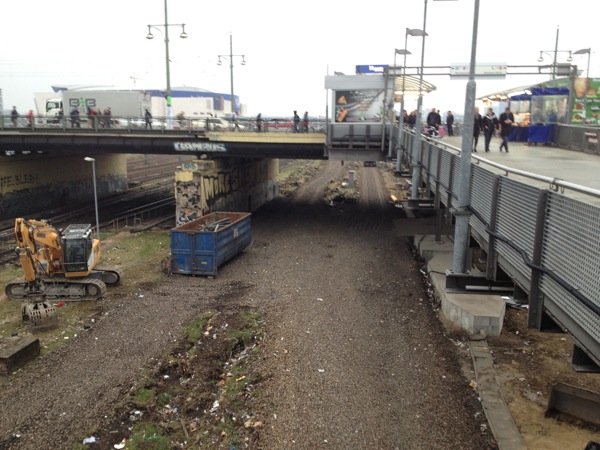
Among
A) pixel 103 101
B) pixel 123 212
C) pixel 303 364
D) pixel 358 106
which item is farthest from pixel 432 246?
pixel 103 101

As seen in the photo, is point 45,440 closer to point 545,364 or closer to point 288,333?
point 288,333

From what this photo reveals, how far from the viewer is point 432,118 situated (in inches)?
1232

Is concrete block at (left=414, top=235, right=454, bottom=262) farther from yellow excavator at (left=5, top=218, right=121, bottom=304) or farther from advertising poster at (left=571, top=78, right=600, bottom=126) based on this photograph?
yellow excavator at (left=5, top=218, right=121, bottom=304)

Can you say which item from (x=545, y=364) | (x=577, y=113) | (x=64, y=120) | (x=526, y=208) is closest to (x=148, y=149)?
(x=64, y=120)

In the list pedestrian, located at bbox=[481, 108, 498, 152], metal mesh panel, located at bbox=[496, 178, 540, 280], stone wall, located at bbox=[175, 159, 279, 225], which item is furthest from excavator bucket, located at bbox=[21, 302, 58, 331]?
pedestrian, located at bbox=[481, 108, 498, 152]

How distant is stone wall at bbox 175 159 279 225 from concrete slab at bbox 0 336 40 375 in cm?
1747

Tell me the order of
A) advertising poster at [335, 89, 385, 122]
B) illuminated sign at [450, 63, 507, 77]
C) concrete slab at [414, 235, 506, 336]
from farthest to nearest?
advertising poster at [335, 89, 385, 122]
illuminated sign at [450, 63, 507, 77]
concrete slab at [414, 235, 506, 336]

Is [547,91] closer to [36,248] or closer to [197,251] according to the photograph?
[197,251]

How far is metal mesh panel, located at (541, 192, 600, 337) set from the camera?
5.12m

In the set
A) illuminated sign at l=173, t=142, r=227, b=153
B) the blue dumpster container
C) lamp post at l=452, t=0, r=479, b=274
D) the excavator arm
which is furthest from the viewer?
illuminated sign at l=173, t=142, r=227, b=153

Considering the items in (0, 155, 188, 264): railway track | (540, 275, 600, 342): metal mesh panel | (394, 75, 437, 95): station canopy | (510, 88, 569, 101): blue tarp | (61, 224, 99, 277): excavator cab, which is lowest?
(0, 155, 188, 264): railway track

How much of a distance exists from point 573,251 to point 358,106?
87.2ft

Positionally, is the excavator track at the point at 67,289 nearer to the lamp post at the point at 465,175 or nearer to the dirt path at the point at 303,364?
the dirt path at the point at 303,364

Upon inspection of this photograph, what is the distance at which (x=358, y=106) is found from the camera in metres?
31.1
